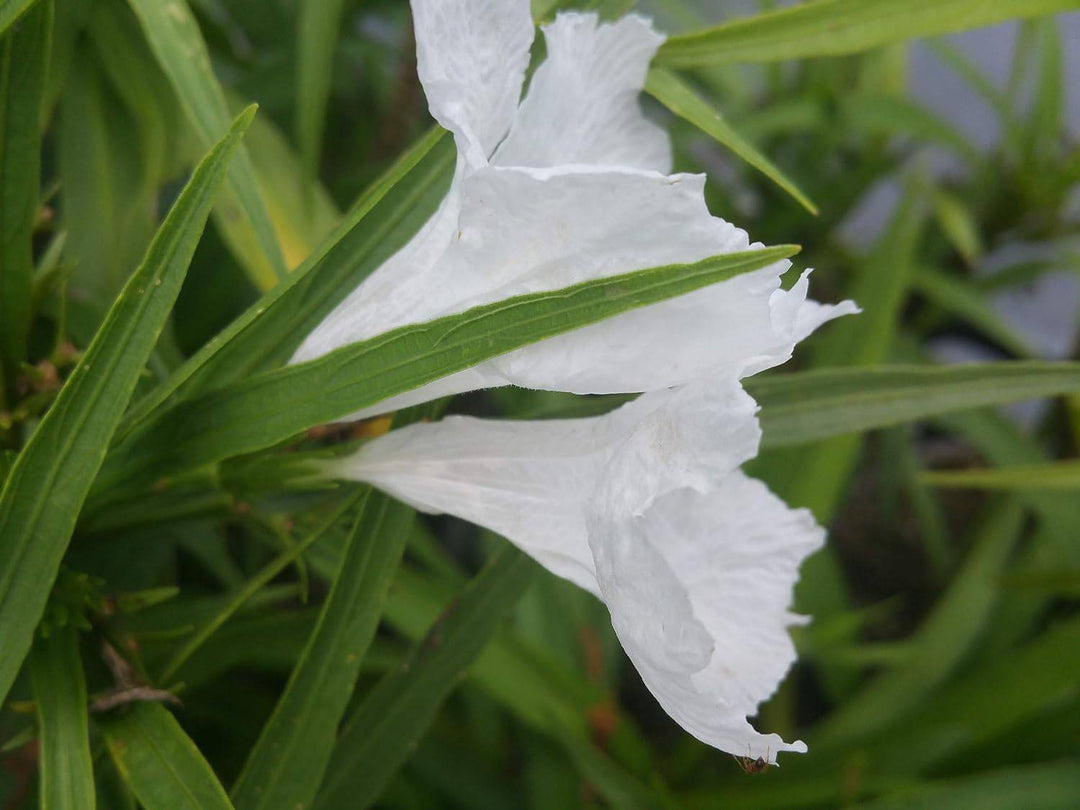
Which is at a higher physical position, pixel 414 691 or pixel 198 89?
pixel 198 89

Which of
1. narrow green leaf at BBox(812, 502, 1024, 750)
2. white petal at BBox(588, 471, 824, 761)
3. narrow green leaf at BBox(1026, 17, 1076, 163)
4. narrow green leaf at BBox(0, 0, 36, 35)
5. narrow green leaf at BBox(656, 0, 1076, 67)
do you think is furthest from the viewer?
narrow green leaf at BBox(1026, 17, 1076, 163)

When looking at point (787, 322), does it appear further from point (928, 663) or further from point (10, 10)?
point (928, 663)

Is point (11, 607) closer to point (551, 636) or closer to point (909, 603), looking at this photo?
point (551, 636)

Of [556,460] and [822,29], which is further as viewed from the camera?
[822,29]

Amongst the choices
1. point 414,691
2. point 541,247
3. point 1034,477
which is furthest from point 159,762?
point 1034,477

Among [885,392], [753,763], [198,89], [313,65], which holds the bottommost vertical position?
[753,763]

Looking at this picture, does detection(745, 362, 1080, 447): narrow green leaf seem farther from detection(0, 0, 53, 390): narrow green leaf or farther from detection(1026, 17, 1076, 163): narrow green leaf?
detection(1026, 17, 1076, 163): narrow green leaf

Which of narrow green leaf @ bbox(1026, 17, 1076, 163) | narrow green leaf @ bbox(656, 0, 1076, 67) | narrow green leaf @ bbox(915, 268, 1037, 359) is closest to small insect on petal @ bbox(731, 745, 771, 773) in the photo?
narrow green leaf @ bbox(656, 0, 1076, 67)
